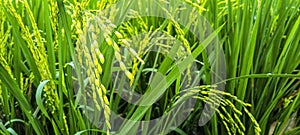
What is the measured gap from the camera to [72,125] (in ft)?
2.42

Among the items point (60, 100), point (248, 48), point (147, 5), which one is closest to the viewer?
point (60, 100)

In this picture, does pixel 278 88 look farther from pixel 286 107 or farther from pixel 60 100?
pixel 60 100

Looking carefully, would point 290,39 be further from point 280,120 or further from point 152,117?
point 152,117

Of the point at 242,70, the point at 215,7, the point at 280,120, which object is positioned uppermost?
the point at 215,7

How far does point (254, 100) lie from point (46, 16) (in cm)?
48

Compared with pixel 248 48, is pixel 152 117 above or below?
below

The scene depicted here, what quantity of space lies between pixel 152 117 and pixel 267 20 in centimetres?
34

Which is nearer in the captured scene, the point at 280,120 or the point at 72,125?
the point at 72,125

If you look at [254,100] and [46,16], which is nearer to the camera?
[46,16]

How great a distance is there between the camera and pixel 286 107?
94cm

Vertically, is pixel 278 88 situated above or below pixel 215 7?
below

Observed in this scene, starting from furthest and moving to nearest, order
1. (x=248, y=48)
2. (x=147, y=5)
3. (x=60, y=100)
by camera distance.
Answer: (x=147, y=5)
(x=248, y=48)
(x=60, y=100)

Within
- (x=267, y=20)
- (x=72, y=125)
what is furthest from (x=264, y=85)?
(x=72, y=125)

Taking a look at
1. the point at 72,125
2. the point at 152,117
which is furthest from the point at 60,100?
the point at 152,117
